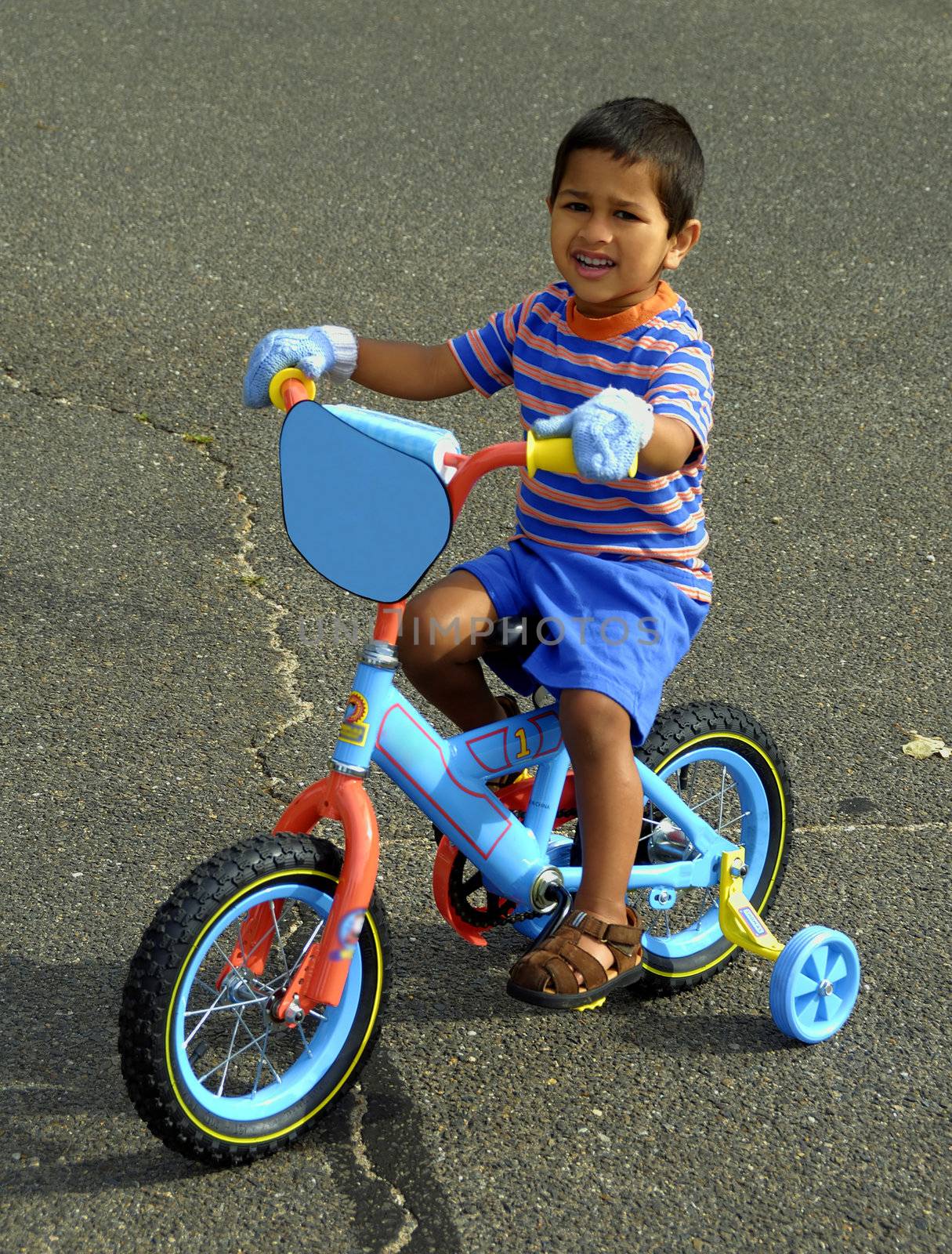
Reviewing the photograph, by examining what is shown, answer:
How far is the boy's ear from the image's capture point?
2.75 meters

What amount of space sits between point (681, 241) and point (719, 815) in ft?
4.48

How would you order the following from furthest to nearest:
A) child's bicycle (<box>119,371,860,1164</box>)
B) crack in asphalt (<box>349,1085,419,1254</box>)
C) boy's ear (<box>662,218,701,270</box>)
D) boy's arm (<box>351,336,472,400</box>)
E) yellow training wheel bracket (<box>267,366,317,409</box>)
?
boy's arm (<box>351,336,472,400</box>) → boy's ear (<box>662,218,701,270</box>) → yellow training wheel bracket (<box>267,366,317,409</box>) → crack in asphalt (<box>349,1085,419,1254</box>) → child's bicycle (<box>119,371,860,1164</box>)

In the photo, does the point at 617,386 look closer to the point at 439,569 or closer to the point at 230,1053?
the point at 230,1053

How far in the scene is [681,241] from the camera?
2777 mm

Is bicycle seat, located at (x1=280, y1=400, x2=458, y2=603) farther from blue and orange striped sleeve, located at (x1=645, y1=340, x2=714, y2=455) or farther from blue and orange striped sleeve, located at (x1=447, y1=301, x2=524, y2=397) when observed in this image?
blue and orange striped sleeve, located at (x1=447, y1=301, x2=524, y2=397)

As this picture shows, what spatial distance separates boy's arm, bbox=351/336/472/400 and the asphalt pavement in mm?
1178

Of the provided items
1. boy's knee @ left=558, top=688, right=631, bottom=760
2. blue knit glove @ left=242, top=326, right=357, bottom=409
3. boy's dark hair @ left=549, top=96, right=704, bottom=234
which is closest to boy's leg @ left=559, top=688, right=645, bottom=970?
boy's knee @ left=558, top=688, right=631, bottom=760

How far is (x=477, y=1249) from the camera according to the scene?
2.52m

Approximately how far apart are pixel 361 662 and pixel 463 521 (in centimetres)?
251

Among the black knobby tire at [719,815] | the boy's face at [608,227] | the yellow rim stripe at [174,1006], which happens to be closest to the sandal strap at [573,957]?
the yellow rim stripe at [174,1006]

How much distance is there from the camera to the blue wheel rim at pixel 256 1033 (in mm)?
2500

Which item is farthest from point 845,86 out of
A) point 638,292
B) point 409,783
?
point 409,783

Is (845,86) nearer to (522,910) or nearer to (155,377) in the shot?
(155,377)

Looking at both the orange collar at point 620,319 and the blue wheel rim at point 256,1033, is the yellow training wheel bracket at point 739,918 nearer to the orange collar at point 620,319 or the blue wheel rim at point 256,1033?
the blue wheel rim at point 256,1033
